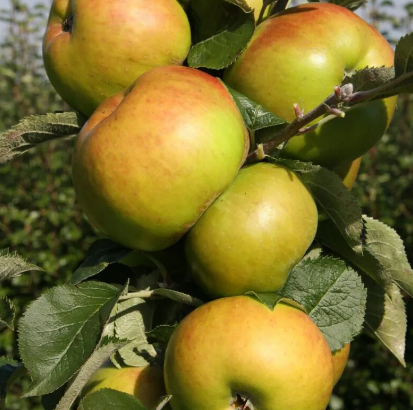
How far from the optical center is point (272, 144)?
2.71ft

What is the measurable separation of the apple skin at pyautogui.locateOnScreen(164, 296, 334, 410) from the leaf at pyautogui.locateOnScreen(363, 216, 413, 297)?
21 cm

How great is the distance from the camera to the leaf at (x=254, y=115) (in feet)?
2.63

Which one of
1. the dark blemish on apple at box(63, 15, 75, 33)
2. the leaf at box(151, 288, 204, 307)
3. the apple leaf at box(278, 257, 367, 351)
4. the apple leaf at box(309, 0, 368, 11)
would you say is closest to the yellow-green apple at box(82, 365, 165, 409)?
the leaf at box(151, 288, 204, 307)

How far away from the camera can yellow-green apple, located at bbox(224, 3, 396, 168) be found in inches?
32.6

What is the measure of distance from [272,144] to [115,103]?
23 cm

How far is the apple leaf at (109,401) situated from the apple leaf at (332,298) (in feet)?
0.90

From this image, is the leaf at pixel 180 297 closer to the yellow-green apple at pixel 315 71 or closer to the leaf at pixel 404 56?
the yellow-green apple at pixel 315 71

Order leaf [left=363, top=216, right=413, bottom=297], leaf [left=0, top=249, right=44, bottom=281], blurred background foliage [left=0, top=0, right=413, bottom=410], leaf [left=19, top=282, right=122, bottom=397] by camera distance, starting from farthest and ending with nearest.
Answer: blurred background foliage [left=0, top=0, right=413, bottom=410], leaf [left=363, top=216, right=413, bottom=297], leaf [left=0, top=249, right=44, bottom=281], leaf [left=19, top=282, right=122, bottom=397]

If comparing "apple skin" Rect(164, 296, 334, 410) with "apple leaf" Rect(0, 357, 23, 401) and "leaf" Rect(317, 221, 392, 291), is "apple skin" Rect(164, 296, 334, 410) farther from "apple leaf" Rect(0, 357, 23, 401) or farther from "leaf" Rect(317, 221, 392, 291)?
"apple leaf" Rect(0, 357, 23, 401)

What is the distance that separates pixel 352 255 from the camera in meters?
0.89

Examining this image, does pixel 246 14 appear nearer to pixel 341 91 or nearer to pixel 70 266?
pixel 341 91

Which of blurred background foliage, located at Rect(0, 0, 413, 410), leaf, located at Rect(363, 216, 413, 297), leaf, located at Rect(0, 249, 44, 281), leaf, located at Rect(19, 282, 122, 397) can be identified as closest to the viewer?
leaf, located at Rect(19, 282, 122, 397)

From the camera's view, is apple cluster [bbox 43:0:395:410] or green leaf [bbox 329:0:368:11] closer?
apple cluster [bbox 43:0:395:410]

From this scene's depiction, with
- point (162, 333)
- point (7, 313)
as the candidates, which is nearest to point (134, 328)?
point (162, 333)
